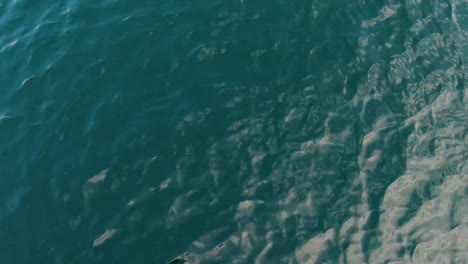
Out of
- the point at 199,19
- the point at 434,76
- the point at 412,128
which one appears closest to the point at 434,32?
the point at 434,76

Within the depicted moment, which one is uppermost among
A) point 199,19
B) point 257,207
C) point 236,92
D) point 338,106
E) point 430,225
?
point 199,19

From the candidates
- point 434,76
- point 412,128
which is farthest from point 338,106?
point 434,76

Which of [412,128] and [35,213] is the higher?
[35,213]

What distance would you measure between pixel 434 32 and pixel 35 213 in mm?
16338

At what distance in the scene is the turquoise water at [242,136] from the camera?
15.6 meters

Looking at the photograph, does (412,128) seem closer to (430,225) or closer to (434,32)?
(430,225)

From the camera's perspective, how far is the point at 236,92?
18.7 m

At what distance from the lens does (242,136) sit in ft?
58.0

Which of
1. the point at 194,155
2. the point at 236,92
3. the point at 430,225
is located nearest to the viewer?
the point at 430,225

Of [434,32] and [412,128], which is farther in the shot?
[434,32]

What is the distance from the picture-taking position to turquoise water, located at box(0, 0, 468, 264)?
1559 centimetres

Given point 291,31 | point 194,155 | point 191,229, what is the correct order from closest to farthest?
point 191,229, point 194,155, point 291,31

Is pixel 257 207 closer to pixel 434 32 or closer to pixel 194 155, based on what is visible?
pixel 194 155

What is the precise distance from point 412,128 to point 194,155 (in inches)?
297
